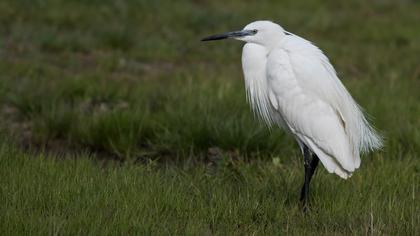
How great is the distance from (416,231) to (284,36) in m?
1.52

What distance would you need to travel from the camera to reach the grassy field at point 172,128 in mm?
3934

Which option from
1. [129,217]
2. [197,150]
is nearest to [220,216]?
[129,217]

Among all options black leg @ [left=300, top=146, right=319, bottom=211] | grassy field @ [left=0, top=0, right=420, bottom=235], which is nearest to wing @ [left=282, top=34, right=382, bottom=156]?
black leg @ [left=300, top=146, right=319, bottom=211]

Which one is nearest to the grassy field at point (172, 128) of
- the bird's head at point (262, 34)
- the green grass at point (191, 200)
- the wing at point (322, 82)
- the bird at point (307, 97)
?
the green grass at point (191, 200)

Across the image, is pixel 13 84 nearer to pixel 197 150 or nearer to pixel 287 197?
pixel 197 150

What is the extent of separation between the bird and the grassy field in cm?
30

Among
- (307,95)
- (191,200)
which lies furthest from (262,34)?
(191,200)

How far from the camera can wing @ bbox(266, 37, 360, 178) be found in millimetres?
4336

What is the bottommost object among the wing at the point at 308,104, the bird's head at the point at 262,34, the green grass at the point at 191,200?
the green grass at the point at 191,200

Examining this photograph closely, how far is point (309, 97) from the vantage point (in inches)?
174

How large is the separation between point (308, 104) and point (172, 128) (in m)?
1.64

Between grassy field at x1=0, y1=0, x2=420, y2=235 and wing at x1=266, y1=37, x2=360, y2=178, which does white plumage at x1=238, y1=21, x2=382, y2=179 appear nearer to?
wing at x1=266, y1=37, x2=360, y2=178

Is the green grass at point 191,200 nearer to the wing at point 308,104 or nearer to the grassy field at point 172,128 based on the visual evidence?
the grassy field at point 172,128

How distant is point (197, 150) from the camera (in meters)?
5.59
